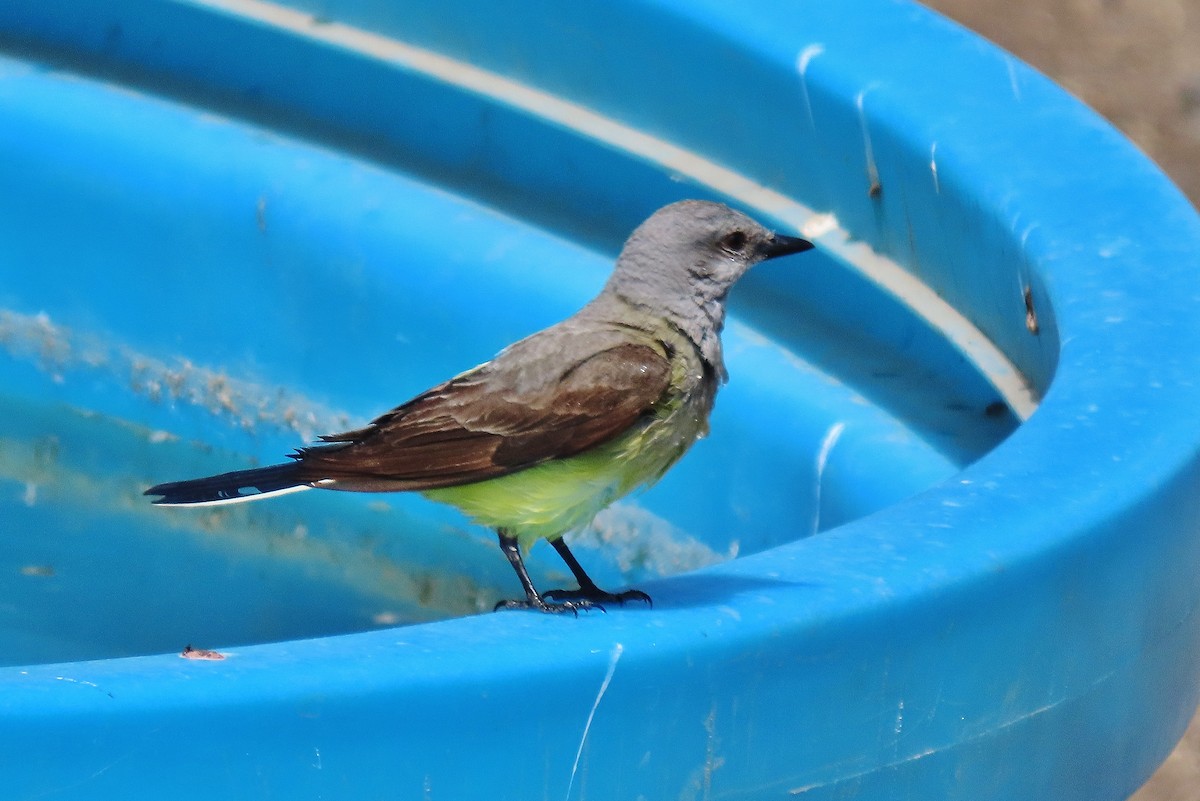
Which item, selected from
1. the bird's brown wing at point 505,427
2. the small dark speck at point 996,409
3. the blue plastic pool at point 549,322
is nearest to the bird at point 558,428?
the bird's brown wing at point 505,427

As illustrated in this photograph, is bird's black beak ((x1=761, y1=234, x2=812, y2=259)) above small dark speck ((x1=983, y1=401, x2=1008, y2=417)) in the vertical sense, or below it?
above

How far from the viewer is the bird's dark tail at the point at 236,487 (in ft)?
11.0

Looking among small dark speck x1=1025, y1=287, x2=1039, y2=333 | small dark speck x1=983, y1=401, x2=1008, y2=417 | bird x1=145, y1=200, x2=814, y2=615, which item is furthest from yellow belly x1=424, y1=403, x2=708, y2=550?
small dark speck x1=983, y1=401, x2=1008, y2=417

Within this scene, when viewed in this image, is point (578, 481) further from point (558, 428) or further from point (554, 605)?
point (554, 605)

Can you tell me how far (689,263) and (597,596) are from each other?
2.22ft

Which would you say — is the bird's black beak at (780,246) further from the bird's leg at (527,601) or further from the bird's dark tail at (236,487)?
the bird's dark tail at (236,487)

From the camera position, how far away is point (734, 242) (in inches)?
146

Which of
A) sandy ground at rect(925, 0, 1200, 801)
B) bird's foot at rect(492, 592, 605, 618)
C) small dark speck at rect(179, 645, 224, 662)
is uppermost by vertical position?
sandy ground at rect(925, 0, 1200, 801)

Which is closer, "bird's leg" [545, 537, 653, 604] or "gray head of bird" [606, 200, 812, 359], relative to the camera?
"bird's leg" [545, 537, 653, 604]

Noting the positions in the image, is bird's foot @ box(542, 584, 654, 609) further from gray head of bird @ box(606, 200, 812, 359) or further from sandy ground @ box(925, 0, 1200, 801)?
sandy ground @ box(925, 0, 1200, 801)

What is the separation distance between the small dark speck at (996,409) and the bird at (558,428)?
0.96 metres

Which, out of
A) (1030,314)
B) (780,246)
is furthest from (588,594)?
(1030,314)

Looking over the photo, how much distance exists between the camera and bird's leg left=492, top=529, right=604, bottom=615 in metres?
3.21

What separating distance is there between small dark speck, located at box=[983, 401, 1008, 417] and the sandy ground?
2.62 meters
